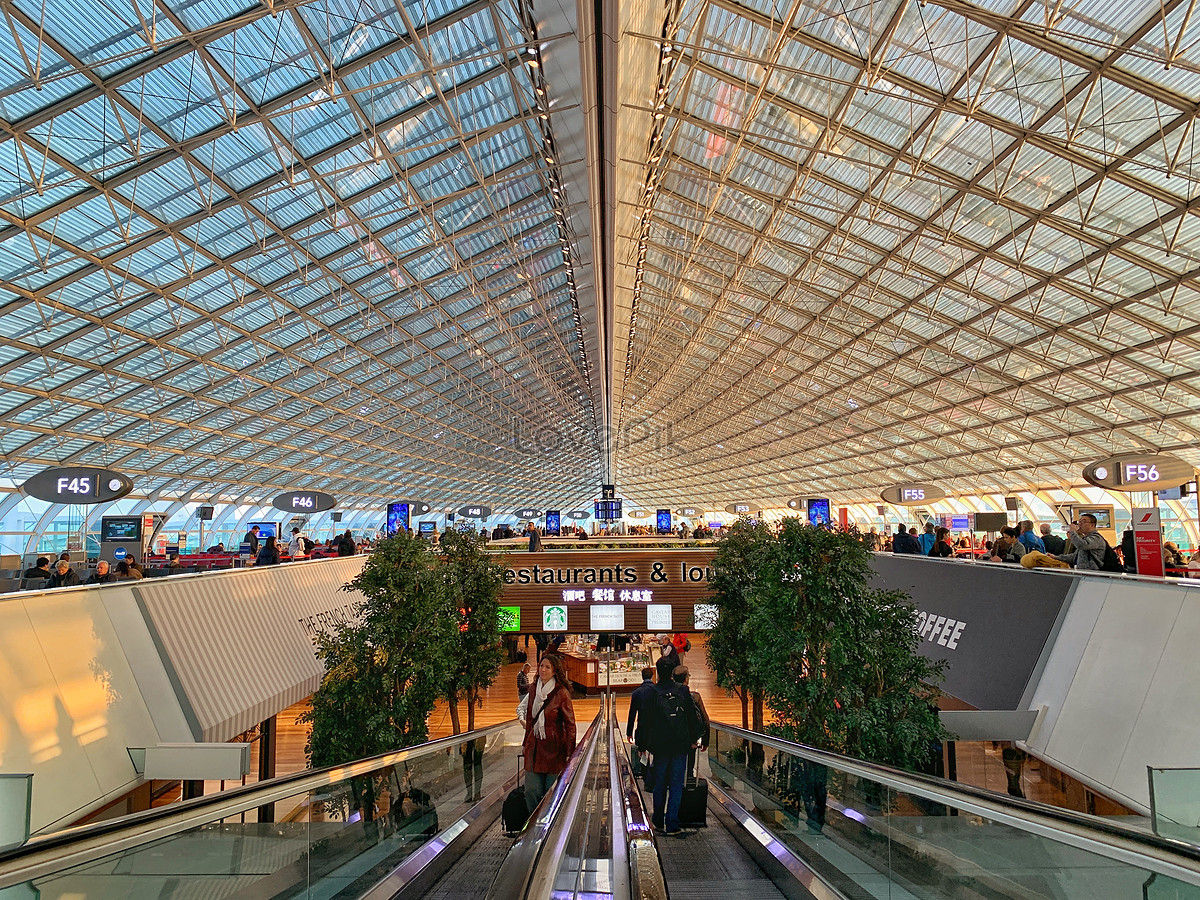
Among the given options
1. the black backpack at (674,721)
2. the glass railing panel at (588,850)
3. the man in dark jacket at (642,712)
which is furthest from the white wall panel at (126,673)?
the black backpack at (674,721)

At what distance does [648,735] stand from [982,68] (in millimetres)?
16675

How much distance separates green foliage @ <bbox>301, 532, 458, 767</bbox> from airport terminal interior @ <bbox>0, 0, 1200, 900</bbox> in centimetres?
22

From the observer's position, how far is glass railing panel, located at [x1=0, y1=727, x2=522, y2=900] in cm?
253

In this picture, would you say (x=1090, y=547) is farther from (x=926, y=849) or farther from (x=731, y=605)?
(x=926, y=849)

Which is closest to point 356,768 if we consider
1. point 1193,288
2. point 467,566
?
point 467,566

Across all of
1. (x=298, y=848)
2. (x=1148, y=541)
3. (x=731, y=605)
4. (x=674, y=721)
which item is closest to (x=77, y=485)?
(x=674, y=721)

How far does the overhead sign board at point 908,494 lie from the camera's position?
26109 mm

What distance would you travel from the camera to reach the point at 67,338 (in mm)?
24406

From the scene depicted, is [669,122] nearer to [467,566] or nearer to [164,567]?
[467,566]

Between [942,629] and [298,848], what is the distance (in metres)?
12.7

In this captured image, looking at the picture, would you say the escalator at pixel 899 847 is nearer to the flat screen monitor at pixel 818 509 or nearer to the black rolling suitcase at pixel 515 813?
the black rolling suitcase at pixel 515 813

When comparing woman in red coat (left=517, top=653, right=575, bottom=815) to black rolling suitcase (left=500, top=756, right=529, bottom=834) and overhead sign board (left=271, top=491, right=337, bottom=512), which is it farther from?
overhead sign board (left=271, top=491, right=337, bottom=512)

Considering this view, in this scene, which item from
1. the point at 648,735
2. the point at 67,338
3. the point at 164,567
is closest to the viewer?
the point at 648,735

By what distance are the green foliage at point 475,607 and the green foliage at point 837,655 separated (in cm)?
624
